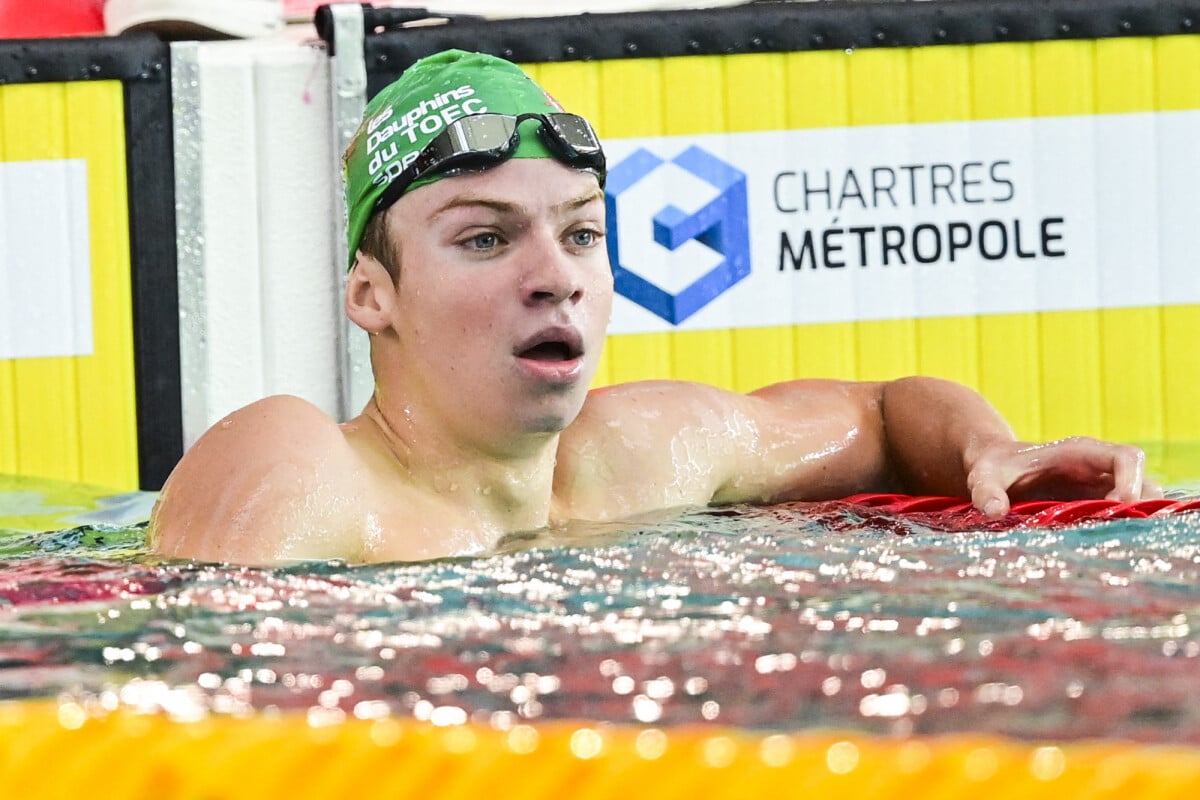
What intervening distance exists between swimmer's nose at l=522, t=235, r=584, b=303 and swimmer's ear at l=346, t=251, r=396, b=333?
9.3 inches

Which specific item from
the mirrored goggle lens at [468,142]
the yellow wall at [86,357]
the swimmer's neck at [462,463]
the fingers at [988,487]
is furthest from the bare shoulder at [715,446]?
the yellow wall at [86,357]

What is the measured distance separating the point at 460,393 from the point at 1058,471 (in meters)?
1.03

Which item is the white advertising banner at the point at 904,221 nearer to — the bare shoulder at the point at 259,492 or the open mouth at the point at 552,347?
the open mouth at the point at 552,347

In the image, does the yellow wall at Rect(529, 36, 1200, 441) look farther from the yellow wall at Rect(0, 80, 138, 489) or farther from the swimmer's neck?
the swimmer's neck

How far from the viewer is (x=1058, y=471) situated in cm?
254

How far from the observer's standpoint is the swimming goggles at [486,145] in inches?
84.9

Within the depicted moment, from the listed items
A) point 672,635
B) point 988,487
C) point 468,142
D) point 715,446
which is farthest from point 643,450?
point 672,635

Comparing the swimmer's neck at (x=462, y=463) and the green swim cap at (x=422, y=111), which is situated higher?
the green swim cap at (x=422, y=111)

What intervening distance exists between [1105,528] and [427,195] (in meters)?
1.06

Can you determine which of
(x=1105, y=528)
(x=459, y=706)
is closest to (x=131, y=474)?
(x=1105, y=528)

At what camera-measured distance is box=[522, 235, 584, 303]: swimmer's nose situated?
2088 millimetres

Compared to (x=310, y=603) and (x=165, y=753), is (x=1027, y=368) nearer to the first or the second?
(x=310, y=603)

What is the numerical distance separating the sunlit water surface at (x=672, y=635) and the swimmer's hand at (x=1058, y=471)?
33 centimetres

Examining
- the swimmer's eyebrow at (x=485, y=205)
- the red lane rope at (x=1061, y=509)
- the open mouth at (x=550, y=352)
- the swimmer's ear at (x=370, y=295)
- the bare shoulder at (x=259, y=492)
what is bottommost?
the red lane rope at (x=1061, y=509)
